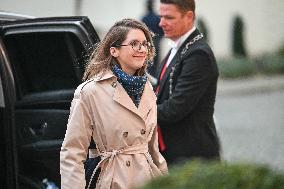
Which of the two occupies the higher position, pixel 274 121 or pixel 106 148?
pixel 106 148

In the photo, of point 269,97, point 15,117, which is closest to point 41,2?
point 269,97

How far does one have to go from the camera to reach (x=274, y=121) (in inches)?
543

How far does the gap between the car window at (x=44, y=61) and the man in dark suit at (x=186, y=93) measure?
639mm

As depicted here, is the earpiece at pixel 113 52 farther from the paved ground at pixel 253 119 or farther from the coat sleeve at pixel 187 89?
the paved ground at pixel 253 119

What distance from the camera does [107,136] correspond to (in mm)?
4258

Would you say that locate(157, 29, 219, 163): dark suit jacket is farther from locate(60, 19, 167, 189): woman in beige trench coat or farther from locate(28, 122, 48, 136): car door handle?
locate(60, 19, 167, 189): woman in beige trench coat

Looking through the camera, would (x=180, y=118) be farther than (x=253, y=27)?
No

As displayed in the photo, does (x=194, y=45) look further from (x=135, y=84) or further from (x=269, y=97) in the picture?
(x=269, y=97)

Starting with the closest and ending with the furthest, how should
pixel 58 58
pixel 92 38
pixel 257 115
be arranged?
pixel 92 38 < pixel 58 58 < pixel 257 115

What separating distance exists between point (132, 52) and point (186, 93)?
1.05 meters

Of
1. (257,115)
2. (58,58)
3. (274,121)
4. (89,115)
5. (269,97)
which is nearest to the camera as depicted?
(89,115)

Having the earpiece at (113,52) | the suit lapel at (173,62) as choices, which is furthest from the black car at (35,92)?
the earpiece at (113,52)

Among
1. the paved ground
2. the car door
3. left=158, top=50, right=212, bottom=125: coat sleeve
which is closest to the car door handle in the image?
the car door

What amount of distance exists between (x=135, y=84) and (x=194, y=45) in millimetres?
1210
